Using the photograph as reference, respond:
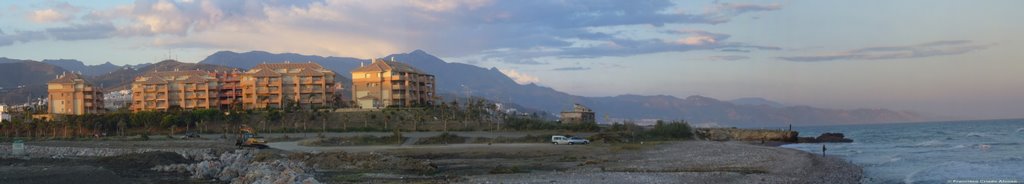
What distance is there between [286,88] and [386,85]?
1461 cm

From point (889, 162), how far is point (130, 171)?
35896 millimetres

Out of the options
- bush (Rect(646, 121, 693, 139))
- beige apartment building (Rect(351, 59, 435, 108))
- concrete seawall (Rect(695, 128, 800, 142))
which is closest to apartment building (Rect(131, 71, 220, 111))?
beige apartment building (Rect(351, 59, 435, 108))

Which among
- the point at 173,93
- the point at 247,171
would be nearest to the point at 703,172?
the point at 247,171

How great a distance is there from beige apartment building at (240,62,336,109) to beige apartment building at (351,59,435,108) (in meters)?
4.13

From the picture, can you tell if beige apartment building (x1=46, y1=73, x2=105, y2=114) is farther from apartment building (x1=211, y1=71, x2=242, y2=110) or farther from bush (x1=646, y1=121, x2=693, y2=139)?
bush (x1=646, y1=121, x2=693, y2=139)

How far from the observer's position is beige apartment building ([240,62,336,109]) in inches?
4496

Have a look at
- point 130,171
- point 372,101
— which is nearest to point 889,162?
point 130,171

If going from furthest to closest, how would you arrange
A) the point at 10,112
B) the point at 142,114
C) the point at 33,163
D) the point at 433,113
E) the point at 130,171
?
1. the point at 10,112
2. the point at 433,113
3. the point at 142,114
4. the point at 33,163
5. the point at 130,171

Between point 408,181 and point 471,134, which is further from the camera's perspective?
point 471,134

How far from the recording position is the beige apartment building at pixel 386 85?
109m

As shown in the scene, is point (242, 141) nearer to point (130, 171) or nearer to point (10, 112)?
point (130, 171)

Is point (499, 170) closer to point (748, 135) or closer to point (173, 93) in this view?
point (748, 135)

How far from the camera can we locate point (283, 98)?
11294 centimetres

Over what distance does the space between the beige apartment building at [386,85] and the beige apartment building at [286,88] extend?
162 inches
